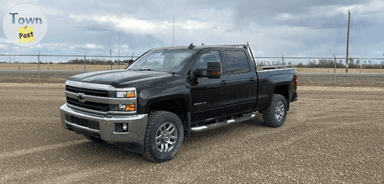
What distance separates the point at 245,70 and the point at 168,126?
91.4 inches

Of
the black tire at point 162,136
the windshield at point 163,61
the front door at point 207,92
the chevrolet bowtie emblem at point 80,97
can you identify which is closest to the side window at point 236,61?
the front door at point 207,92

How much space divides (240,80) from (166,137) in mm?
2099

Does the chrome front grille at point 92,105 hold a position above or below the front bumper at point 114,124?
above

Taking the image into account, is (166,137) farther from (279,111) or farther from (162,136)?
(279,111)

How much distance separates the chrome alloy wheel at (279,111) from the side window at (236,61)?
1520mm

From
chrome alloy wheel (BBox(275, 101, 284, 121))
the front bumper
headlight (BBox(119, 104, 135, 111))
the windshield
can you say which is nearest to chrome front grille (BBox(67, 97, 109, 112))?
the front bumper

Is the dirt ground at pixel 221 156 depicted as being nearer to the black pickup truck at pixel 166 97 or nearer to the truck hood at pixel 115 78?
the black pickup truck at pixel 166 97

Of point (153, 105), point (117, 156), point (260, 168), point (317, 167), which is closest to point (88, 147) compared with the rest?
point (117, 156)

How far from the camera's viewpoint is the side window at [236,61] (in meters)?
6.13

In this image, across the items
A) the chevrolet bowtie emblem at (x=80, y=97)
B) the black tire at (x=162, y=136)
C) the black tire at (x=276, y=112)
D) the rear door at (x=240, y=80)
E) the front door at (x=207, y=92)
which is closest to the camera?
the black tire at (x=162, y=136)

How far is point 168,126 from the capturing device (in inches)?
197

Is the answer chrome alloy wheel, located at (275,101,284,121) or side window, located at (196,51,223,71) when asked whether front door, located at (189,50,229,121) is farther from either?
chrome alloy wheel, located at (275,101,284,121)

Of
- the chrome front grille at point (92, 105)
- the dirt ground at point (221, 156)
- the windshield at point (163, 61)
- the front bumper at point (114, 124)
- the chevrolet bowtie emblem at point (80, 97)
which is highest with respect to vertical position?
the windshield at point (163, 61)

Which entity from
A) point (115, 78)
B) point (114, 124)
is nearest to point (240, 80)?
point (115, 78)
